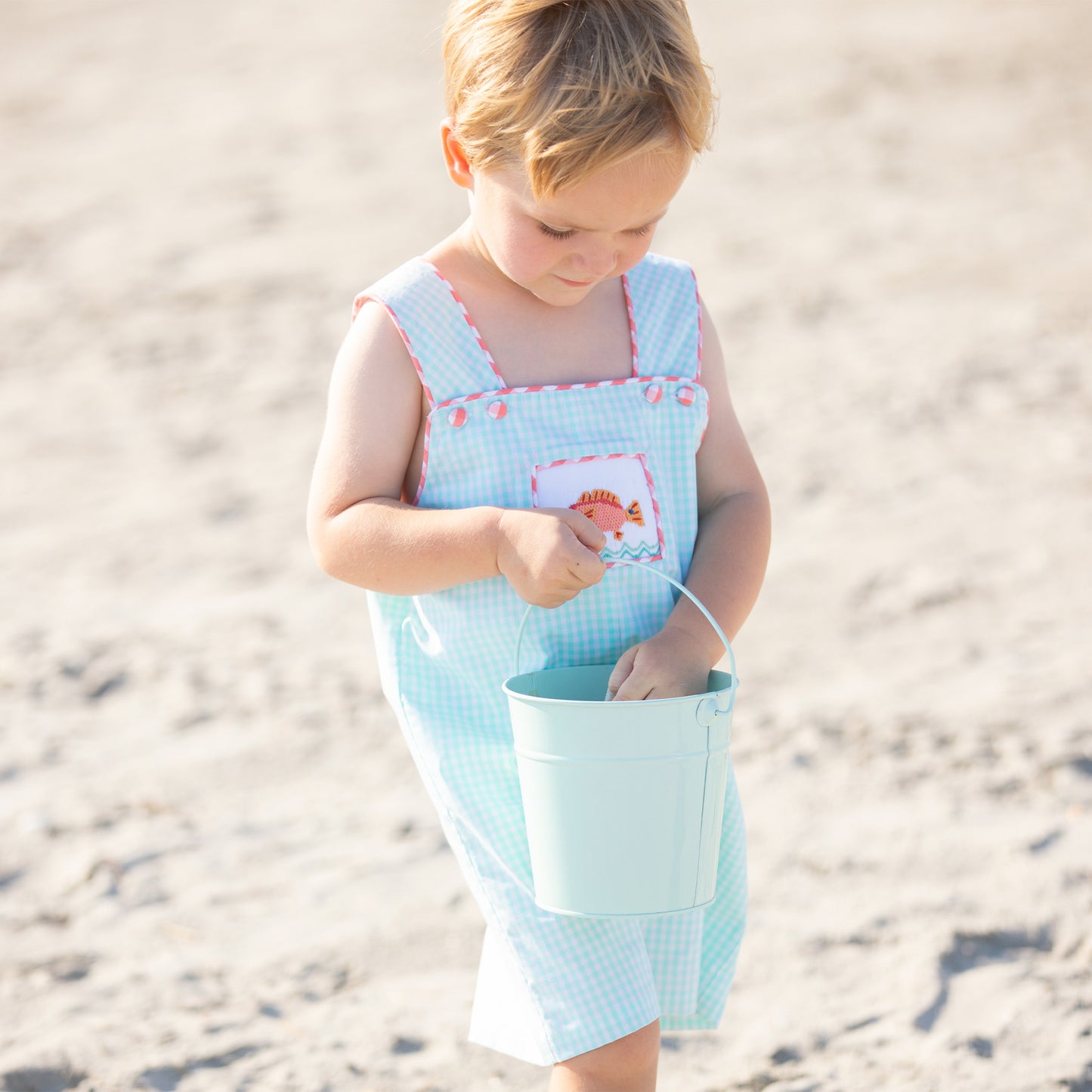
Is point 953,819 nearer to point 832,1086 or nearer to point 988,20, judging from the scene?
point 832,1086

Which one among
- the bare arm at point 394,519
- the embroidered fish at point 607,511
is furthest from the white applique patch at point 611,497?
the bare arm at point 394,519

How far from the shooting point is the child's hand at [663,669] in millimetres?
1556

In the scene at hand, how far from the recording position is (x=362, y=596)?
4293 millimetres

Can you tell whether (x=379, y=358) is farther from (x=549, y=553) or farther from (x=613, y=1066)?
(x=613, y=1066)

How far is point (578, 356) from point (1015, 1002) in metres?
1.39

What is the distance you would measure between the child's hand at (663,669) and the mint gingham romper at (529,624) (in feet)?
0.34

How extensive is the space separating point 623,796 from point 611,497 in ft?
1.21

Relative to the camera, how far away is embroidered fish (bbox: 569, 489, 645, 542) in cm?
166

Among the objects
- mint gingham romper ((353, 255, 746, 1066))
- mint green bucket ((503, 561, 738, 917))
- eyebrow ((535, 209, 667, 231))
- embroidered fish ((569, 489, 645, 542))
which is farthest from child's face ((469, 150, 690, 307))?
mint green bucket ((503, 561, 738, 917))

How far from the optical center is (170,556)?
14.8ft

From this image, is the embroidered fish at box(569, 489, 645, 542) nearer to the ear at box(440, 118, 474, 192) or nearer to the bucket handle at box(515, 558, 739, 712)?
the bucket handle at box(515, 558, 739, 712)

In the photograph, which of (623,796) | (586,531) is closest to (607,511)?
(586,531)

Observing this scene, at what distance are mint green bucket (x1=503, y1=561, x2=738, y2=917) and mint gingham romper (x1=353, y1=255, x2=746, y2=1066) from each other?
0.34 feet

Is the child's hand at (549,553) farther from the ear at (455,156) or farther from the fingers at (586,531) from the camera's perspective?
the ear at (455,156)
